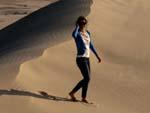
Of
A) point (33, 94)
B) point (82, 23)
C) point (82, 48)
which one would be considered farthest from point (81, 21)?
point (33, 94)

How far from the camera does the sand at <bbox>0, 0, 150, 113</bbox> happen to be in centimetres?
1253

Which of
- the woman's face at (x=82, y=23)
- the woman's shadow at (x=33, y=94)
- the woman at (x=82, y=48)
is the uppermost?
the woman's face at (x=82, y=23)

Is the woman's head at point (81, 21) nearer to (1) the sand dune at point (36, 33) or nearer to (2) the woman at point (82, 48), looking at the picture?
(2) the woman at point (82, 48)

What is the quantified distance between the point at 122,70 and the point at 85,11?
3637 mm

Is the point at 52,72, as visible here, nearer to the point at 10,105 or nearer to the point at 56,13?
the point at 10,105

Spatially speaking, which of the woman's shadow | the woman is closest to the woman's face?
the woman

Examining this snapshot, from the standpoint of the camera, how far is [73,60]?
15.4 metres

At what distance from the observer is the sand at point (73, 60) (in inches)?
493

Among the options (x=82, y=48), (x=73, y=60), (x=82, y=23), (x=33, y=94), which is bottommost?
(x=33, y=94)

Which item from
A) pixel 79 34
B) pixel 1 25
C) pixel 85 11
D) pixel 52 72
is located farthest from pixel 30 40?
pixel 1 25

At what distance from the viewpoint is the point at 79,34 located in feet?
40.1

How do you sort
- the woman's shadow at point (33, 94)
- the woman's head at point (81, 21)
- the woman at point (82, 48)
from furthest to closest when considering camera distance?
the woman's shadow at point (33, 94) < the woman at point (82, 48) < the woman's head at point (81, 21)

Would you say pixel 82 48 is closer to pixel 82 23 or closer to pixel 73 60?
pixel 82 23

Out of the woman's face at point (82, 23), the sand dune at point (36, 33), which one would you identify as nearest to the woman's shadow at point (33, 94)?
the sand dune at point (36, 33)
